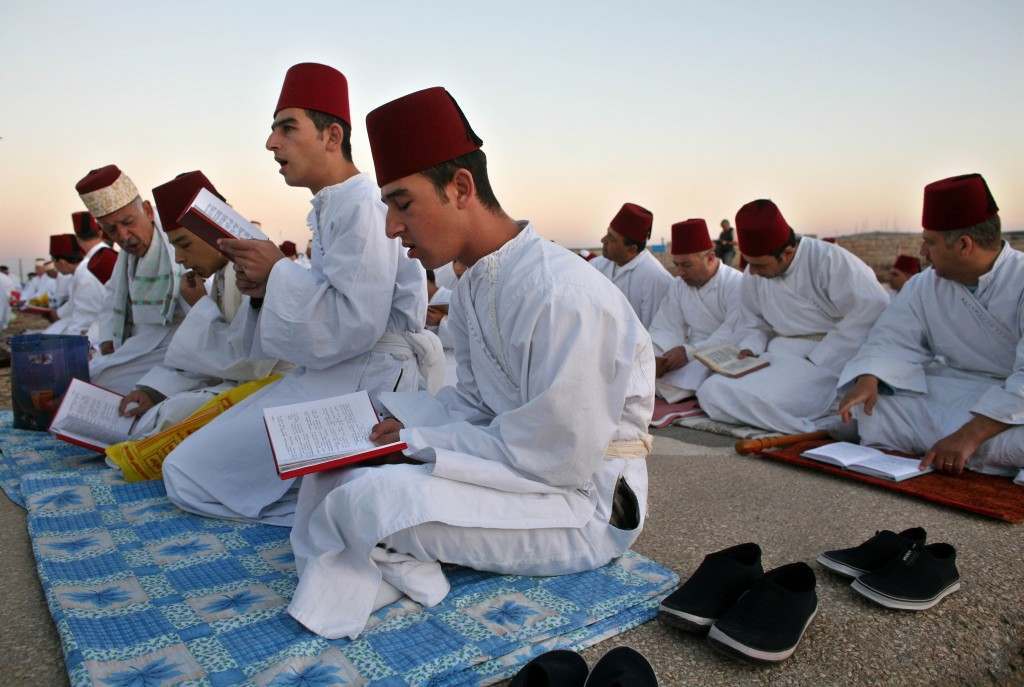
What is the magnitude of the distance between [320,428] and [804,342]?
4.51 metres

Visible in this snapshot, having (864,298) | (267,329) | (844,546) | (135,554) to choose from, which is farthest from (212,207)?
(864,298)

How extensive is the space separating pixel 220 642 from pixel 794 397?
4.36 metres

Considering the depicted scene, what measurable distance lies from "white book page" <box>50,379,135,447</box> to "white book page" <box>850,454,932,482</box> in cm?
406

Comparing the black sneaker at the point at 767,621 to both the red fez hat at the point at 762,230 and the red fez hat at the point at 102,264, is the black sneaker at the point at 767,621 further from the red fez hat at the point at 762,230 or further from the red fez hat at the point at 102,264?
the red fez hat at the point at 102,264

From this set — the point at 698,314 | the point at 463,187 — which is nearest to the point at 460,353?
the point at 463,187

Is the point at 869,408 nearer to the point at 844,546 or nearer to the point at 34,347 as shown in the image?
the point at 844,546

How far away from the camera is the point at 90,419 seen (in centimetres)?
425

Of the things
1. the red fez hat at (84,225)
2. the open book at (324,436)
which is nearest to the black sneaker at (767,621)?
the open book at (324,436)

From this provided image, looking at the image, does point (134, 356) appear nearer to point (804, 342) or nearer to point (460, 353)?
point (460, 353)

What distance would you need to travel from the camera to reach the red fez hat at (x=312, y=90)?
145 inches

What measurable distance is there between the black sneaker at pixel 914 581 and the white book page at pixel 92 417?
3.87 metres

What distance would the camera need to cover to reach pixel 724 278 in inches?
287

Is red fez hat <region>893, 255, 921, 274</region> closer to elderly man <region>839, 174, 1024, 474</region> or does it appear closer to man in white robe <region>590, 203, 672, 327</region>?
man in white robe <region>590, 203, 672, 327</region>

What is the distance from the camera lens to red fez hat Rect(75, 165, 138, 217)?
4.74m
